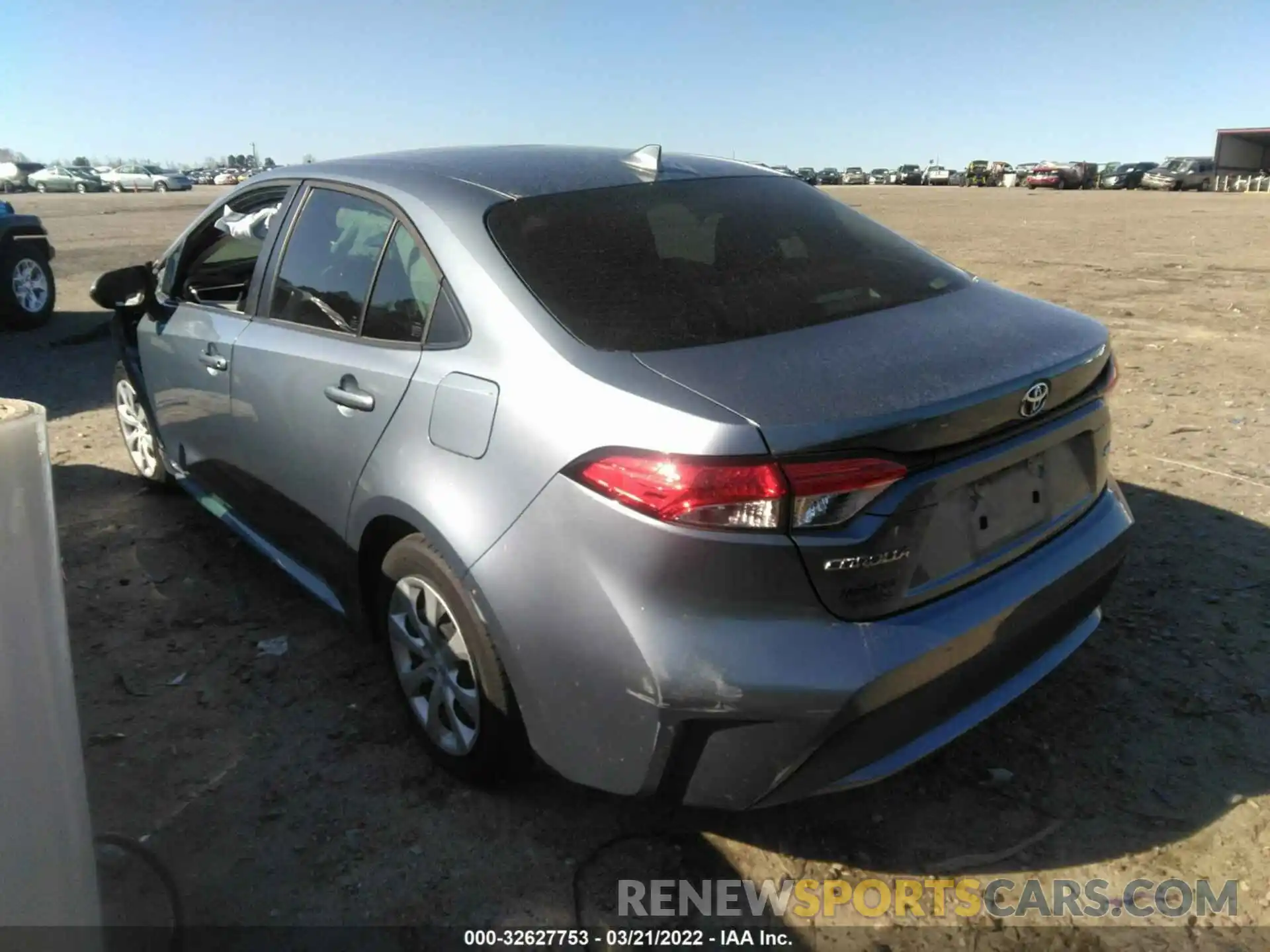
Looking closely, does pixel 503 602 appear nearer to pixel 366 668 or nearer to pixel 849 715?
pixel 849 715

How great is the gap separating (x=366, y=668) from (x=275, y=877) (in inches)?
40.4

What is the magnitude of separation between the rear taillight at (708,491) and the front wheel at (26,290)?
984cm

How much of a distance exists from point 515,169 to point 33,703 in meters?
2.00

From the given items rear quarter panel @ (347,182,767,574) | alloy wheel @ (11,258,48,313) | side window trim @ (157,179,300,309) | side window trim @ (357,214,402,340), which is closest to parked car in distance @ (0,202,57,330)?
alloy wheel @ (11,258,48,313)

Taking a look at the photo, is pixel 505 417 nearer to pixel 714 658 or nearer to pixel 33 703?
Answer: pixel 714 658

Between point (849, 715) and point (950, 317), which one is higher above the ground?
point (950, 317)

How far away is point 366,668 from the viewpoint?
137 inches

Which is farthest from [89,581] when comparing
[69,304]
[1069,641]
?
[69,304]

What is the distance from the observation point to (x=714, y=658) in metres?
2.06

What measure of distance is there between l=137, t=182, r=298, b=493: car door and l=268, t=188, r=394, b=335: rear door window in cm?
20

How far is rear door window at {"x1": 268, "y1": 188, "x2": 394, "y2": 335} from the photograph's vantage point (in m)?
3.04

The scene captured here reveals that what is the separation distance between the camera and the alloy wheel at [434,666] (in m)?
2.65

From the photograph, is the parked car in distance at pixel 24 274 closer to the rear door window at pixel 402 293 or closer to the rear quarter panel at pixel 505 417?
the rear door window at pixel 402 293

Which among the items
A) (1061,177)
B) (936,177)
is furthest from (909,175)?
(1061,177)
